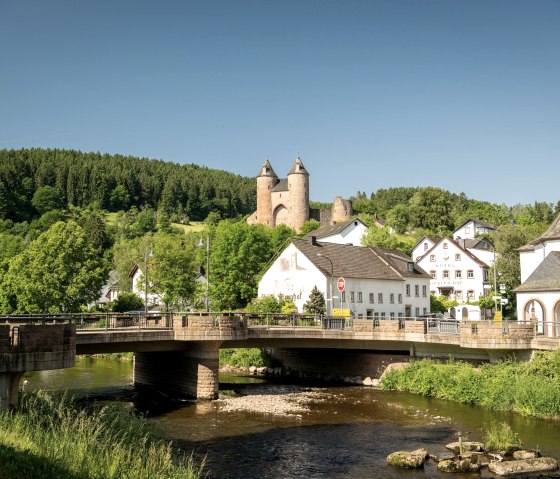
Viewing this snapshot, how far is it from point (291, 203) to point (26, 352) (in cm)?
11132

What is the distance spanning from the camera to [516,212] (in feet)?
496

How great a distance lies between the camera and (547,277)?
42906 millimetres

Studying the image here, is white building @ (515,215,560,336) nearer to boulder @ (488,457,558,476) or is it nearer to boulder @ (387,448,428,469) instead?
boulder @ (488,457,558,476)

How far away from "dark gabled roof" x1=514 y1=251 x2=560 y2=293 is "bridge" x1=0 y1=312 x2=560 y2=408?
10.3 feet

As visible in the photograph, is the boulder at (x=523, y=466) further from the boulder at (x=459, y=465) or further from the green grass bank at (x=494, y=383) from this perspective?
the green grass bank at (x=494, y=383)

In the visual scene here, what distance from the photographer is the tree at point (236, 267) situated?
71125 millimetres

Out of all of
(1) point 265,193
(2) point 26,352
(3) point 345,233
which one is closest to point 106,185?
(1) point 265,193

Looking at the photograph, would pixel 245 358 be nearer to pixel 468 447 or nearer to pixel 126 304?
pixel 126 304

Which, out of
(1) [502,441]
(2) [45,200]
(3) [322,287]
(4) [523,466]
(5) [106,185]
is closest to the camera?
(4) [523,466]

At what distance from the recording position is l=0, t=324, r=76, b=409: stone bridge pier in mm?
21641

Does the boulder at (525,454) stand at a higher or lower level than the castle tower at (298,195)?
lower

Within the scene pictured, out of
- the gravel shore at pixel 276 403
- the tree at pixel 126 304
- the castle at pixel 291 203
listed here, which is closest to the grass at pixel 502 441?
the gravel shore at pixel 276 403

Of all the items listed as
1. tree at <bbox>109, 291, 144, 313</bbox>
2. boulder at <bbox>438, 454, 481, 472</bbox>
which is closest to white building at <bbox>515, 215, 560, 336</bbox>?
boulder at <bbox>438, 454, 481, 472</bbox>

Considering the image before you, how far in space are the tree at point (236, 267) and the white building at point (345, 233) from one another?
911 inches
